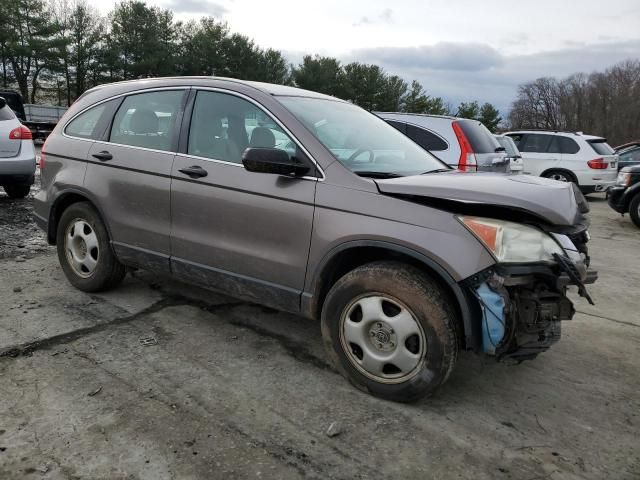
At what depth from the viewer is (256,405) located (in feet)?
9.42

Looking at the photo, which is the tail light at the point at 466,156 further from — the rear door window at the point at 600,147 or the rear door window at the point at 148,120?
the rear door window at the point at 600,147

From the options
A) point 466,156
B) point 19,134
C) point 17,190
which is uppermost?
point 466,156

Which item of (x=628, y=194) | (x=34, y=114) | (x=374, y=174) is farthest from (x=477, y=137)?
(x=34, y=114)

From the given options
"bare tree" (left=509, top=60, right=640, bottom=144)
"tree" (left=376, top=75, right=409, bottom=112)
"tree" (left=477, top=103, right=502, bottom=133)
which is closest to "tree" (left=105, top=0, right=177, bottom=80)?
"tree" (left=376, top=75, right=409, bottom=112)

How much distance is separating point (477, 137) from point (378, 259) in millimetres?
5267

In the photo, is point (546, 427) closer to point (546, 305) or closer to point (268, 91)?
point (546, 305)

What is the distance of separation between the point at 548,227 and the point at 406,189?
2.48 ft

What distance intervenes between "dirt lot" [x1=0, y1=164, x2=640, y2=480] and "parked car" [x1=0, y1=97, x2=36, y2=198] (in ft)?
12.9

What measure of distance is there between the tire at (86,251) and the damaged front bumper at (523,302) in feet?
9.62

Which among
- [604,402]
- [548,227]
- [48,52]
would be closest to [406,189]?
[548,227]

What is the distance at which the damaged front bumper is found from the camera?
2.64 meters

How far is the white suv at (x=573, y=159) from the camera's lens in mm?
13055

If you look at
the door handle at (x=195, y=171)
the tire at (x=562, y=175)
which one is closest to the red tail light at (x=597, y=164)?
the tire at (x=562, y=175)

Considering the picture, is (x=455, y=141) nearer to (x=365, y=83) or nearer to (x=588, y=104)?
(x=365, y=83)
